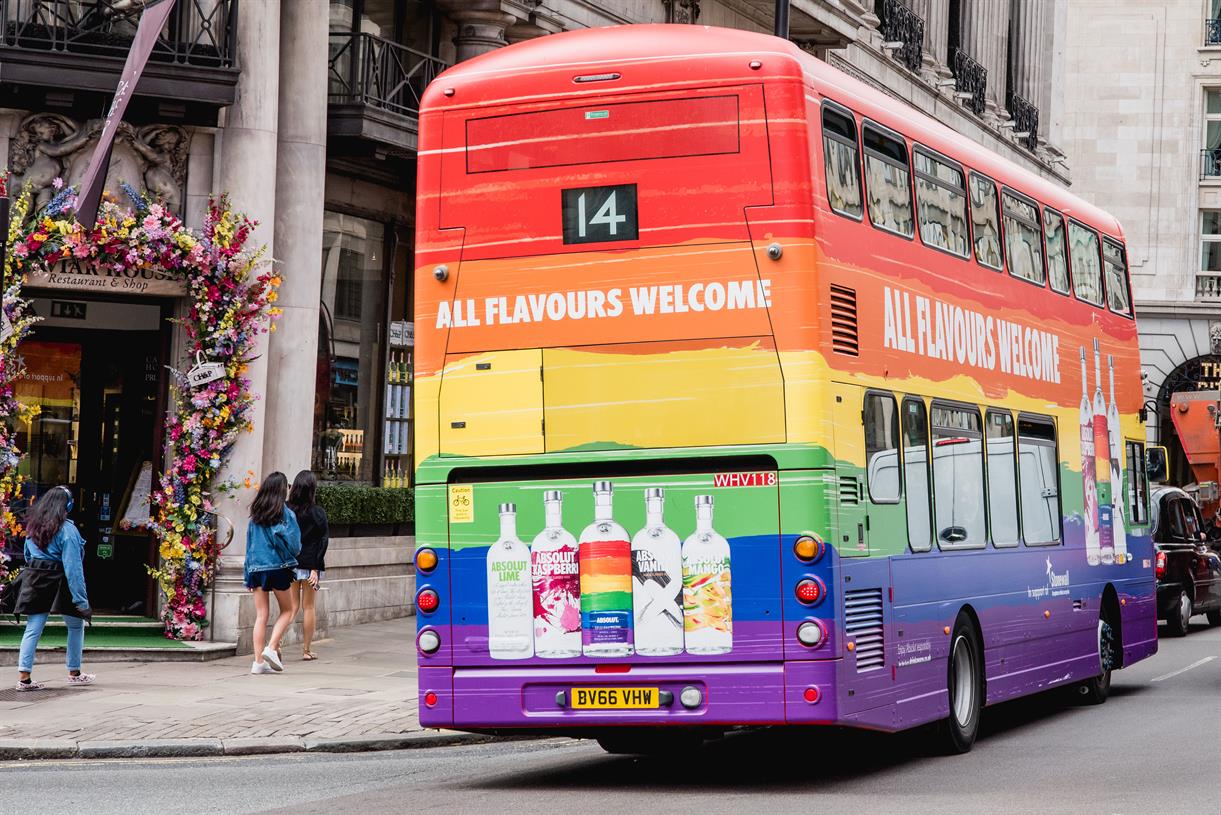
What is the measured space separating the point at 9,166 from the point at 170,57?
193 cm

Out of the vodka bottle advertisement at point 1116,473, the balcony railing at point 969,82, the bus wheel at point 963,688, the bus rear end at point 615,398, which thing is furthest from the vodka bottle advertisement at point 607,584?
the balcony railing at point 969,82

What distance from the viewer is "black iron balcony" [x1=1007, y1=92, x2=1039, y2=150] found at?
46.0 meters

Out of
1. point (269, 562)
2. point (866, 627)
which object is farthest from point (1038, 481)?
point (269, 562)

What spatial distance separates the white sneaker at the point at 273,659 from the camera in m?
17.5

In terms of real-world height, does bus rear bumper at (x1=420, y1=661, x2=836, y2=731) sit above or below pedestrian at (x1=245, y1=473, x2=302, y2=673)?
below

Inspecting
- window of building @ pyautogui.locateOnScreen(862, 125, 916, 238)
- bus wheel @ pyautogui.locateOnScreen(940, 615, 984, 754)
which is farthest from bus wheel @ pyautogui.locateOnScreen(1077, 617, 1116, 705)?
window of building @ pyautogui.locateOnScreen(862, 125, 916, 238)

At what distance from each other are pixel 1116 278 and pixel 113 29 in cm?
1019

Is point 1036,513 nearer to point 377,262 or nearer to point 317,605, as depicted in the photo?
point 317,605

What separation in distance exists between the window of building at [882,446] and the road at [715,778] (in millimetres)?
1785

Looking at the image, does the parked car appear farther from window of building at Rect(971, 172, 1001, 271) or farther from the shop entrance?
the shop entrance

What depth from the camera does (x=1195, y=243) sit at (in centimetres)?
5703

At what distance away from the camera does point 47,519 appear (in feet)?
52.5

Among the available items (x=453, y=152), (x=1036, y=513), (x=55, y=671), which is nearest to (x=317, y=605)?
(x=55, y=671)

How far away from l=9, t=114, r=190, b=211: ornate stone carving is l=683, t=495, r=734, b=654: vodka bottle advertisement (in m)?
10.1
